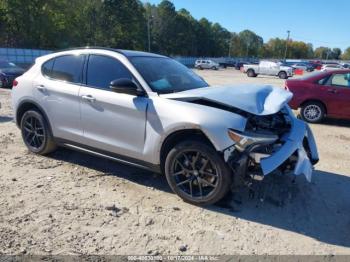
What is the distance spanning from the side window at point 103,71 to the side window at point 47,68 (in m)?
0.87

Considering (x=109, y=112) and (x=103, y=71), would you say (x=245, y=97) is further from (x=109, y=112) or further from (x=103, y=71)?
(x=103, y=71)

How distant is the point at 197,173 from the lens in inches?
171

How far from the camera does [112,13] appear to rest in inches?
2785

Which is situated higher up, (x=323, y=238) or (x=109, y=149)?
(x=109, y=149)

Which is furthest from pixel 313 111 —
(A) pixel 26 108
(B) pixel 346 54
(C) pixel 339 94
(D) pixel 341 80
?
(B) pixel 346 54

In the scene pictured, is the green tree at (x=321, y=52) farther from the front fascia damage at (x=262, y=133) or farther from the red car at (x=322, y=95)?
the front fascia damage at (x=262, y=133)

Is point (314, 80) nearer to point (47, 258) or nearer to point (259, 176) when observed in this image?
point (259, 176)

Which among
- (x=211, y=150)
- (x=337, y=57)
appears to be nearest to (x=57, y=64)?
(x=211, y=150)

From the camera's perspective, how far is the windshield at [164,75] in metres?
4.79

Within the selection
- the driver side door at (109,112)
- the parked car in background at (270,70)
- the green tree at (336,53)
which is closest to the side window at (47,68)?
the driver side door at (109,112)

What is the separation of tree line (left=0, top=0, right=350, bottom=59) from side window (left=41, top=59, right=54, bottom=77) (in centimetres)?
5287

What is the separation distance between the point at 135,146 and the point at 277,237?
2.02m

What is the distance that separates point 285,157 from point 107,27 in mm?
70179

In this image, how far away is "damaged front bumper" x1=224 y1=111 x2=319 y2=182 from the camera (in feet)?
13.1
